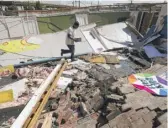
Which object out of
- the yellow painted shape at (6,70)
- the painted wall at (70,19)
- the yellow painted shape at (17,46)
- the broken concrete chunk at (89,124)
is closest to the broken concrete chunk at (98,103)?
the broken concrete chunk at (89,124)

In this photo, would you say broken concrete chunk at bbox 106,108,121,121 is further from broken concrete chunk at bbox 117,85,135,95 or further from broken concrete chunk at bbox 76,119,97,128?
broken concrete chunk at bbox 117,85,135,95

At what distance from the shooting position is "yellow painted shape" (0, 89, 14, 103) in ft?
18.6

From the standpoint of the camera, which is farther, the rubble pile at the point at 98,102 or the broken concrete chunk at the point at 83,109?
the broken concrete chunk at the point at 83,109

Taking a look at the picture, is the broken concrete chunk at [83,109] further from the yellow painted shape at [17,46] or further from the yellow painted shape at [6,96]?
the yellow painted shape at [17,46]

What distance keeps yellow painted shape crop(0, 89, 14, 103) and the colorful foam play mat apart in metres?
3.13

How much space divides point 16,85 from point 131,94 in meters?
3.27

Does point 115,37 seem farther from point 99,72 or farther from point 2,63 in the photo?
point 2,63

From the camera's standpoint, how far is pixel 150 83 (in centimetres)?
586

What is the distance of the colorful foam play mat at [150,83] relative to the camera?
546 centimetres

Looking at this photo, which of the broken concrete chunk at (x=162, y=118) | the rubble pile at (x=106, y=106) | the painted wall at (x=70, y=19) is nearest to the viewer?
the broken concrete chunk at (x=162, y=118)

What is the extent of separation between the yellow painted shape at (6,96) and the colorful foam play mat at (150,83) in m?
3.13

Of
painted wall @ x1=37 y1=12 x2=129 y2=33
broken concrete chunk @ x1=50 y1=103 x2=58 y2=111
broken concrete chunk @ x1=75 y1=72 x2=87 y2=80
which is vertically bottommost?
broken concrete chunk @ x1=50 y1=103 x2=58 y2=111

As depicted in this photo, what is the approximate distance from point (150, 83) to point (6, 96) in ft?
12.2

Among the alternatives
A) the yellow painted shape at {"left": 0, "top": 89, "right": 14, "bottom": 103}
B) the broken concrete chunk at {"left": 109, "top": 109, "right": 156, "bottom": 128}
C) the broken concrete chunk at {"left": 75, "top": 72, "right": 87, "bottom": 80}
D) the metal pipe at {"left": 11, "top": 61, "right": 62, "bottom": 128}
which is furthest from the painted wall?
the broken concrete chunk at {"left": 109, "top": 109, "right": 156, "bottom": 128}
